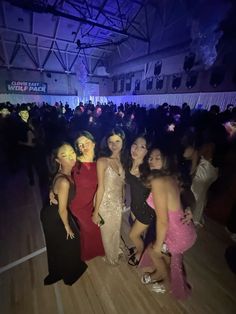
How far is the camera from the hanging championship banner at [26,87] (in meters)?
15.5

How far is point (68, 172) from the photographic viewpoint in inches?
75.2

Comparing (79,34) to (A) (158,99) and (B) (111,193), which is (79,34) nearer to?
(A) (158,99)

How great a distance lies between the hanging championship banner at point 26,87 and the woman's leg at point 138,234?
704 inches

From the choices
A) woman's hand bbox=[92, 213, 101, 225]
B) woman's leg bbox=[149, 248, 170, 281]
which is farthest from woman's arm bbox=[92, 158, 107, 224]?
woman's leg bbox=[149, 248, 170, 281]

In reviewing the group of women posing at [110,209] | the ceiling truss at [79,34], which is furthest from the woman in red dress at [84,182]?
the ceiling truss at [79,34]

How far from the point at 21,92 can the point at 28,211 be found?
1612cm

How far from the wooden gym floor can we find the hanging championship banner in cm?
1647

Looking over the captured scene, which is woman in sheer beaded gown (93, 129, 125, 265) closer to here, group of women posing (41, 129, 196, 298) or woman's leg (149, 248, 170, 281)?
group of women posing (41, 129, 196, 298)

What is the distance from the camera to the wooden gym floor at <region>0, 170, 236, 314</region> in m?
1.90

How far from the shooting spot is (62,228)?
191cm

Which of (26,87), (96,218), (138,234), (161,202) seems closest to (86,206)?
(96,218)

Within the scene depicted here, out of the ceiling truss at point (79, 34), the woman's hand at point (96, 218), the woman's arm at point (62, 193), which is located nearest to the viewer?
the woman's arm at point (62, 193)

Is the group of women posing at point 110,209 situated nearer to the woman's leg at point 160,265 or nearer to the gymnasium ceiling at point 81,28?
the woman's leg at point 160,265

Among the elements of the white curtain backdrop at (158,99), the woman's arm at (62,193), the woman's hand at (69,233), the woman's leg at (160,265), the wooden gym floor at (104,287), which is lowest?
the wooden gym floor at (104,287)
